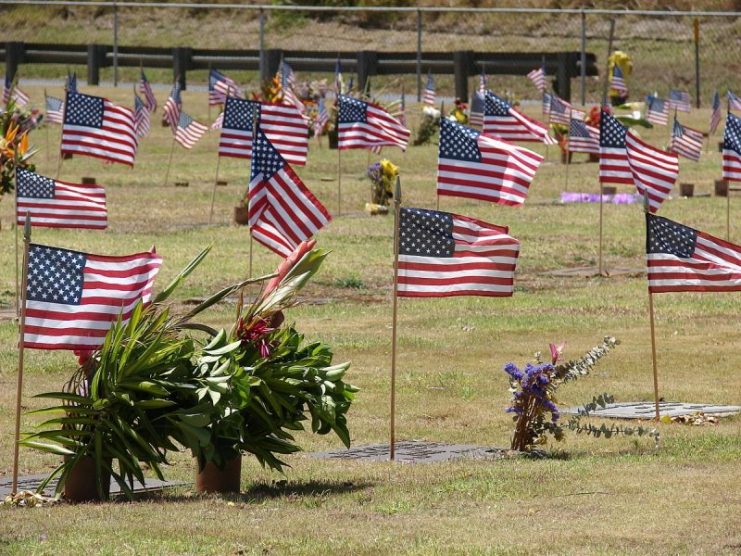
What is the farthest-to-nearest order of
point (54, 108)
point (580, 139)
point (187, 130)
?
1. point (54, 108)
2. point (187, 130)
3. point (580, 139)

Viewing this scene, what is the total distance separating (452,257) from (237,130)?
13388mm

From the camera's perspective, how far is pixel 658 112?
3806cm

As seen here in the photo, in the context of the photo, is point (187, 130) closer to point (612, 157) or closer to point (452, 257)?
point (612, 157)

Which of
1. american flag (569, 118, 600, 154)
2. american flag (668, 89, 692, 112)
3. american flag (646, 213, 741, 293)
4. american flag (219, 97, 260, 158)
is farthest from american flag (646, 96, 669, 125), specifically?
american flag (646, 213, 741, 293)

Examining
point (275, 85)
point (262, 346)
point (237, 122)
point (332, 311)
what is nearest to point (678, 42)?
point (275, 85)

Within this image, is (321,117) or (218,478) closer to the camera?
(218,478)

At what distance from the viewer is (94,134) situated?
24.1m

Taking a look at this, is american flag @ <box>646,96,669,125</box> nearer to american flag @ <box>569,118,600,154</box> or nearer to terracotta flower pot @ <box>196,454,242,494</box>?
american flag @ <box>569,118,600,154</box>

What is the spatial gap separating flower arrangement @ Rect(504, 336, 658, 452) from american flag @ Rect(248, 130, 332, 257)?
4.22m

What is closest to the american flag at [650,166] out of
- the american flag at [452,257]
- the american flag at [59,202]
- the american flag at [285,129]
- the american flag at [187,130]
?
the american flag at [59,202]

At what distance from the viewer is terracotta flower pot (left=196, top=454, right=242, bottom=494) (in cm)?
975

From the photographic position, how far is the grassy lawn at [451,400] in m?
8.38

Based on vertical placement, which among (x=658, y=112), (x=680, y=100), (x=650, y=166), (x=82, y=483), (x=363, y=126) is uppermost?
(x=680, y=100)

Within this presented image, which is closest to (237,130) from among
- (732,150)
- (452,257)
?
(732,150)
